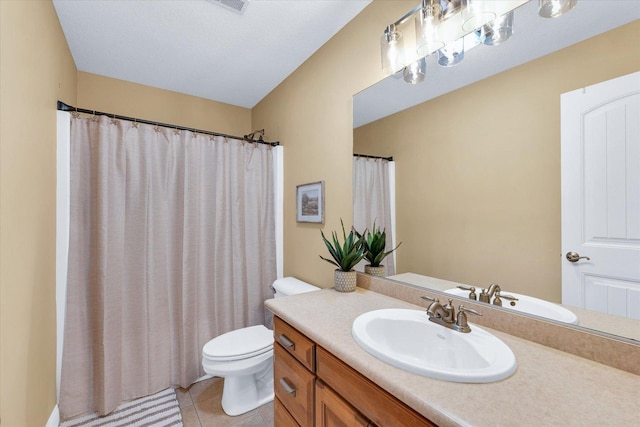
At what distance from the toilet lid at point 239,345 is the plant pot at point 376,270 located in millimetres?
838

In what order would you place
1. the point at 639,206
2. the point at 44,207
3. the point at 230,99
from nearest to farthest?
the point at 639,206 → the point at 44,207 → the point at 230,99

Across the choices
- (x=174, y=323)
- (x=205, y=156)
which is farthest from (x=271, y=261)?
(x=205, y=156)

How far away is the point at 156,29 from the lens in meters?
1.73

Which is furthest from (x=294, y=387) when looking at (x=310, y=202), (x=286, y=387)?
(x=310, y=202)

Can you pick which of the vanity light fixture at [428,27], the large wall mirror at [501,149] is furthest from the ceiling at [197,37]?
the large wall mirror at [501,149]

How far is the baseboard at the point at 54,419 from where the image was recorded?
59.1 inches

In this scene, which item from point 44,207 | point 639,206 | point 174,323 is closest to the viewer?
point 639,206

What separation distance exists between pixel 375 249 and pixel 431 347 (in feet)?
1.99

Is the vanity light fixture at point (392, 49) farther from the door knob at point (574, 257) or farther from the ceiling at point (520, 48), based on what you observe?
the door knob at point (574, 257)

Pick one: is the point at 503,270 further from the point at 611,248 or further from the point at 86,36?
the point at 86,36

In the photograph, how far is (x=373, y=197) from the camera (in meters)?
1.58

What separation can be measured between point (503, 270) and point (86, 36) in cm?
272

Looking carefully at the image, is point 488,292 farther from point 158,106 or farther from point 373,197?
point 158,106

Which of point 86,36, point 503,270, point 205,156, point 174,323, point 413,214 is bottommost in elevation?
point 174,323
